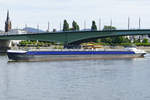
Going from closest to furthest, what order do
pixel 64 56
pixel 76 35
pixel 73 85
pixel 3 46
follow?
pixel 73 85
pixel 64 56
pixel 76 35
pixel 3 46

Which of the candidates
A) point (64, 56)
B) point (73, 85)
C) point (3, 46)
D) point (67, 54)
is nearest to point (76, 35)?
point (67, 54)

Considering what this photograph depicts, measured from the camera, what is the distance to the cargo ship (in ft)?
233

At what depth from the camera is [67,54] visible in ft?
252

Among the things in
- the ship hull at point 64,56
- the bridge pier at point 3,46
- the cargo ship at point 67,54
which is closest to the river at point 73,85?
the ship hull at point 64,56

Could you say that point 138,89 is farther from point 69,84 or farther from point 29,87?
point 29,87

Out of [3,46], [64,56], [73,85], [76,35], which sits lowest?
[73,85]

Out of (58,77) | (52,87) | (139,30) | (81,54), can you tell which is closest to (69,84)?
(52,87)

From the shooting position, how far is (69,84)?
41.4 meters

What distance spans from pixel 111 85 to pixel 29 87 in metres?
8.23

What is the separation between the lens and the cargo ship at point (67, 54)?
233ft

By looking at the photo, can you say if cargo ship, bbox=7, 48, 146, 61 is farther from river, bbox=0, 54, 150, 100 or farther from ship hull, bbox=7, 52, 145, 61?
river, bbox=0, 54, 150, 100

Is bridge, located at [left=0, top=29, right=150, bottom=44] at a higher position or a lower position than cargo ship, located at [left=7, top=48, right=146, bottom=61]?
higher

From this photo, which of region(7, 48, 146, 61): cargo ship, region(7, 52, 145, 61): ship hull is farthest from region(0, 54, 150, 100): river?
region(7, 48, 146, 61): cargo ship

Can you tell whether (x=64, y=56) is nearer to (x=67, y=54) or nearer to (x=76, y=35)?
(x=67, y=54)
